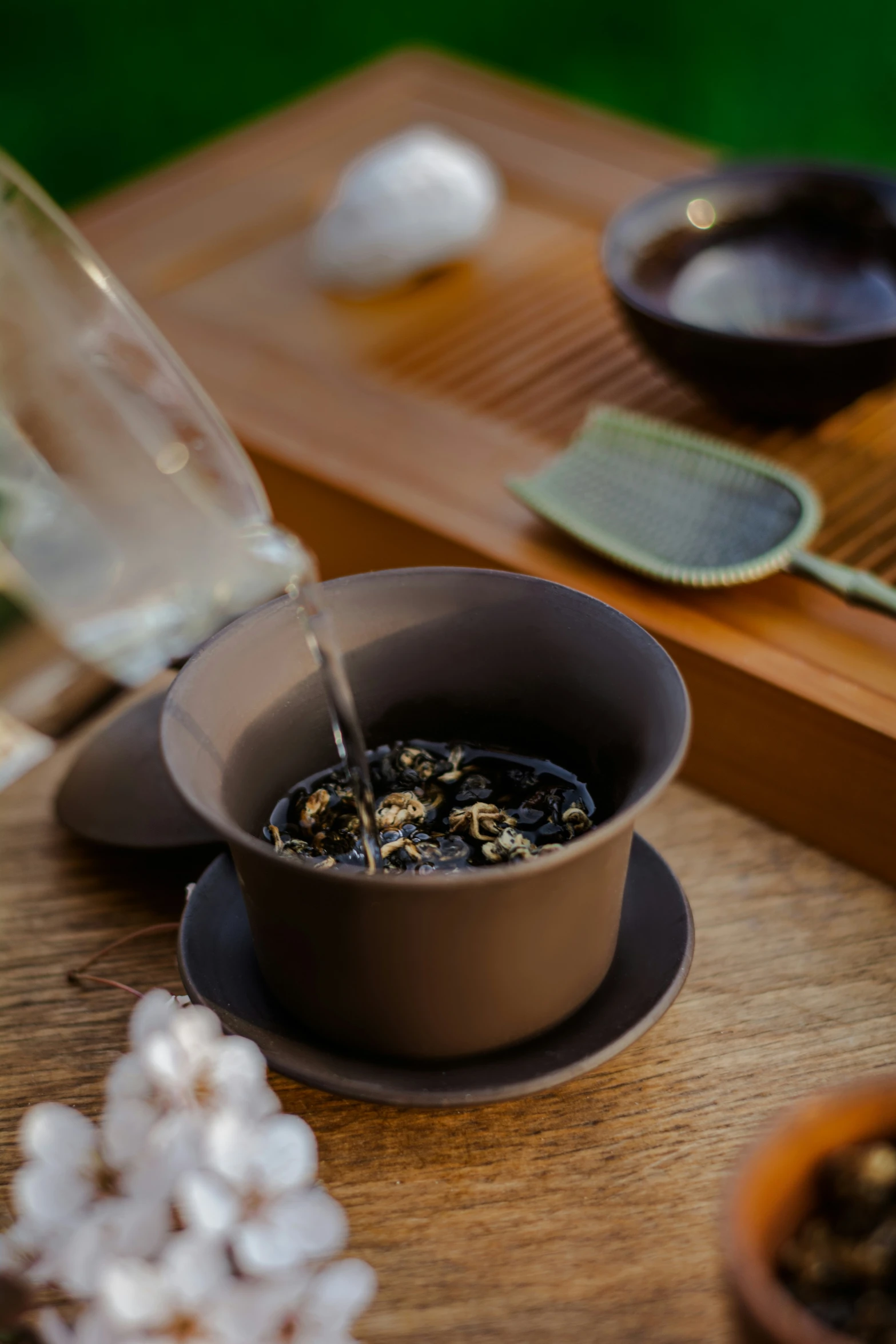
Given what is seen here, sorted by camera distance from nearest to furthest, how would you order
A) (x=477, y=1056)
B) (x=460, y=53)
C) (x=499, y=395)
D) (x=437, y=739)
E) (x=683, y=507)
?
(x=477, y=1056) < (x=437, y=739) < (x=683, y=507) < (x=499, y=395) < (x=460, y=53)

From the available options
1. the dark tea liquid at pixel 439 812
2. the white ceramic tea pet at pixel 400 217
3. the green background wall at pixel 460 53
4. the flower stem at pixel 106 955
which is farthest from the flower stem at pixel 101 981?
the green background wall at pixel 460 53

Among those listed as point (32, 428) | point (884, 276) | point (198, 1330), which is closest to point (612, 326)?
point (884, 276)

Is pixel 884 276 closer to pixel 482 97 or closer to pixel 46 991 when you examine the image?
pixel 482 97

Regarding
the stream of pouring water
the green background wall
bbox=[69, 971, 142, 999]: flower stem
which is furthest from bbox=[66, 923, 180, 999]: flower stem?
the green background wall

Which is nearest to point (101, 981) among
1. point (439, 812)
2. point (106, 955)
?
point (106, 955)

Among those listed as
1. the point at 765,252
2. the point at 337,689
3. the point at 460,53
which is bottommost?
the point at 460,53

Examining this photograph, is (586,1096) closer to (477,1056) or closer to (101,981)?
(477,1056)

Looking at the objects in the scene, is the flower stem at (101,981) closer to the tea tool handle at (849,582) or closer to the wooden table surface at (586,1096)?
the wooden table surface at (586,1096)
